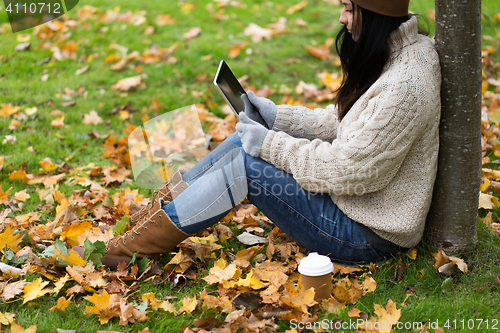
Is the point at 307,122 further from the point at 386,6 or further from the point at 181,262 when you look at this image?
the point at 181,262

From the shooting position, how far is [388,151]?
193 cm

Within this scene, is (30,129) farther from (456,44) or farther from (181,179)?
(456,44)

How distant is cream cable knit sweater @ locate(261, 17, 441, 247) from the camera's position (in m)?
1.92

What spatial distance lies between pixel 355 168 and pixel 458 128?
0.54 meters

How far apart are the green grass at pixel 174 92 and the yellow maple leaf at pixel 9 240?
0.43m

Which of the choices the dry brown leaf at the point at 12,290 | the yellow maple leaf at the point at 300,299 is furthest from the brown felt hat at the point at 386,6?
the dry brown leaf at the point at 12,290

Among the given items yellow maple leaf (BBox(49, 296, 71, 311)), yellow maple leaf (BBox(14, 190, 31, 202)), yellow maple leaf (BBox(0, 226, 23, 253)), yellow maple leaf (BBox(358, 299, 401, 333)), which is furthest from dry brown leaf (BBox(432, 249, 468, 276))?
yellow maple leaf (BBox(14, 190, 31, 202))

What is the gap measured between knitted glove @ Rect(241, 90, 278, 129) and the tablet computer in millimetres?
61

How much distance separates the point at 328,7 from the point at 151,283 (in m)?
5.13

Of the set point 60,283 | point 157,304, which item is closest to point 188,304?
point 157,304

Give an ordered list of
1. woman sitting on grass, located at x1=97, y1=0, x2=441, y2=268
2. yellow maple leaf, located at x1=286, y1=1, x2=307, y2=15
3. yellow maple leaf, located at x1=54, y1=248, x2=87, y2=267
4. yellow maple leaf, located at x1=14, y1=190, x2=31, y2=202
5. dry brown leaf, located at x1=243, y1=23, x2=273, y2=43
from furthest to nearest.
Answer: yellow maple leaf, located at x1=286, y1=1, x2=307, y2=15 < dry brown leaf, located at x1=243, y1=23, x2=273, y2=43 < yellow maple leaf, located at x1=14, y1=190, x2=31, y2=202 < yellow maple leaf, located at x1=54, y1=248, x2=87, y2=267 < woman sitting on grass, located at x1=97, y1=0, x2=441, y2=268

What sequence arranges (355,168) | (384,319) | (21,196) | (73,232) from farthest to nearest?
(21,196)
(73,232)
(355,168)
(384,319)

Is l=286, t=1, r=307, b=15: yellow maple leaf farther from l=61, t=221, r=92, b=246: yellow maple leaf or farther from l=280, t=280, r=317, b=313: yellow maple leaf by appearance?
l=280, t=280, r=317, b=313: yellow maple leaf

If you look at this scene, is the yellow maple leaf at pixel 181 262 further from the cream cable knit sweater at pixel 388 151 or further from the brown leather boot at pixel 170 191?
the cream cable knit sweater at pixel 388 151
